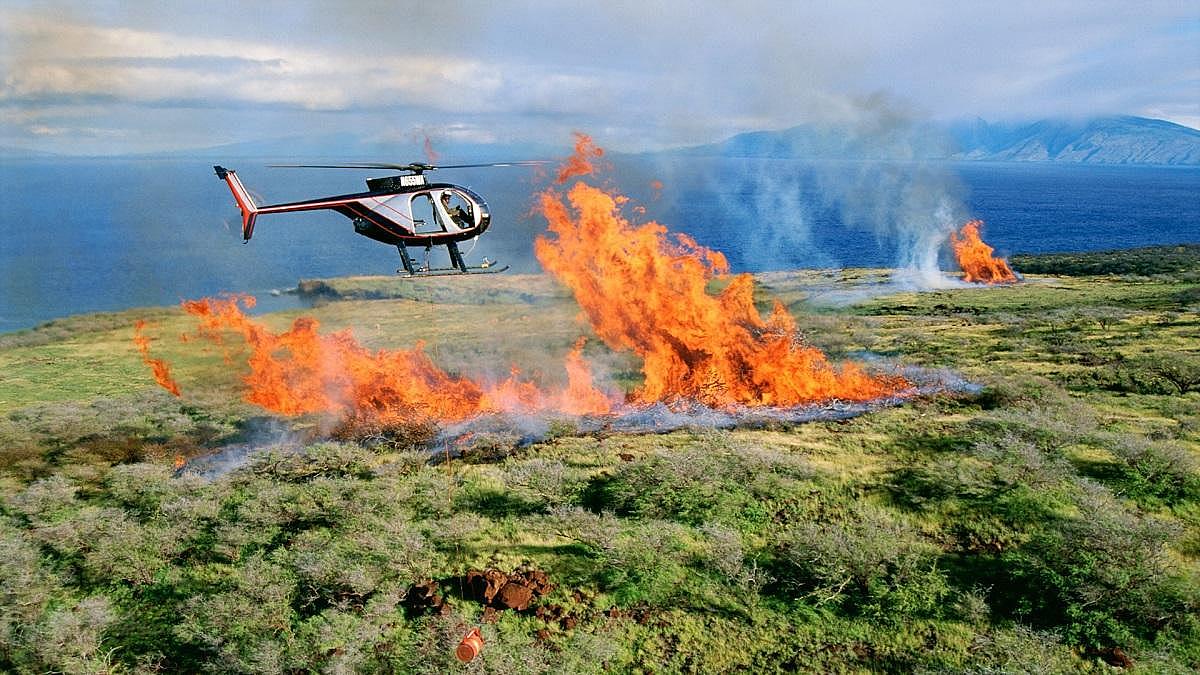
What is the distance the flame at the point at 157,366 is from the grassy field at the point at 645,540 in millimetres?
3505

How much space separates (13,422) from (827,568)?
40.7m

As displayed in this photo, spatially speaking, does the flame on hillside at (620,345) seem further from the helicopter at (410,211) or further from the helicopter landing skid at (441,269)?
the helicopter at (410,211)

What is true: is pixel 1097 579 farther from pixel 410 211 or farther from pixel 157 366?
pixel 157 366

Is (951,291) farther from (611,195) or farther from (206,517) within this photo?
(206,517)

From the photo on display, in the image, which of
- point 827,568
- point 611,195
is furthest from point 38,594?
point 611,195

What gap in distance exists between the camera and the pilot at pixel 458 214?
30.3 meters

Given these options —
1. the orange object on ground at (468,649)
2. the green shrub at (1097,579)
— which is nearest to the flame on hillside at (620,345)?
the green shrub at (1097,579)

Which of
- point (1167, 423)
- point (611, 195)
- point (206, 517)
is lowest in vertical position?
point (1167, 423)

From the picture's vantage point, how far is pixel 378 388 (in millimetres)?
38594

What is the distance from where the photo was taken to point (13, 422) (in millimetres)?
35250

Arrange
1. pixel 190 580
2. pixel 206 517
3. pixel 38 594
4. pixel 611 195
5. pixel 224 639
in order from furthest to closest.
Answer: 1. pixel 611 195
2. pixel 206 517
3. pixel 190 580
4. pixel 38 594
5. pixel 224 639

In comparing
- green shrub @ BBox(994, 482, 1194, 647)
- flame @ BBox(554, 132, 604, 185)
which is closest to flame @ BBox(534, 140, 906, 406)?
flame @ BBox(554, 132, 604, 185)

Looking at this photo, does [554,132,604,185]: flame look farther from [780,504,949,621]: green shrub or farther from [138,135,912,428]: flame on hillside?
[780,504,949,621]: green shrub

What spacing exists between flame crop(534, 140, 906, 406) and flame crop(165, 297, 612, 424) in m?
4.37
